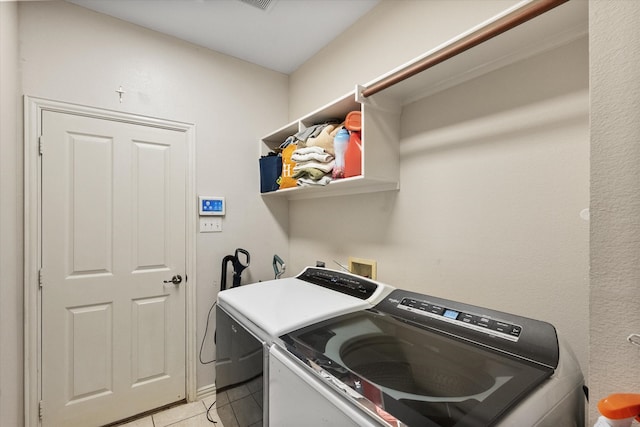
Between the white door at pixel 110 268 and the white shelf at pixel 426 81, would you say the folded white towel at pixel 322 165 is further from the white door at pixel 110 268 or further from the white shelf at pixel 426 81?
the white door at pixel 110 268

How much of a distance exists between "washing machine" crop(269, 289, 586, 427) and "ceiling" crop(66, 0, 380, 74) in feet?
6.27

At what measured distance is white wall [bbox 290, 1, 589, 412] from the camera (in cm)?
103

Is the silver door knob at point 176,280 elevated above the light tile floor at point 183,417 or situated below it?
above

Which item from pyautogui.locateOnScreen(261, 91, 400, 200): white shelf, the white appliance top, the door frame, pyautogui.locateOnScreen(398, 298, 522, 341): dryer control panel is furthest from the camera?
the door frame

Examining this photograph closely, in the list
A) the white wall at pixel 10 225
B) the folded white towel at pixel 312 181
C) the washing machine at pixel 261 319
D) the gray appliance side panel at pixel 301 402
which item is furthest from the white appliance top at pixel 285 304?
the white wall at pixel 10 225

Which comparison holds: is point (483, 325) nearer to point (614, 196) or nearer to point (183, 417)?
point (614, 196)

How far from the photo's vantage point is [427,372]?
86cm

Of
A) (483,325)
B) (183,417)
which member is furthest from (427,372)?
(183,417)

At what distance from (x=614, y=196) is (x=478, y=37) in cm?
71

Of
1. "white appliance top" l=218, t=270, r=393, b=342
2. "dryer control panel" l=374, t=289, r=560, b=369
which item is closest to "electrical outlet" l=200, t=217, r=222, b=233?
"white appliance top" l=218, t=270, r=393, b=342

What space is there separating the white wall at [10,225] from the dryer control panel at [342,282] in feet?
4.92

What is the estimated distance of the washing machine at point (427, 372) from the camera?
0.67 metres

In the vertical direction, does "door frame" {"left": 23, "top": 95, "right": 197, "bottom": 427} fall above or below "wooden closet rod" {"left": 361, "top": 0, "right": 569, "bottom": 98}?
below

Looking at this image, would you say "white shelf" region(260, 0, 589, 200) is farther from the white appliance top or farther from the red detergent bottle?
the white appliance top
